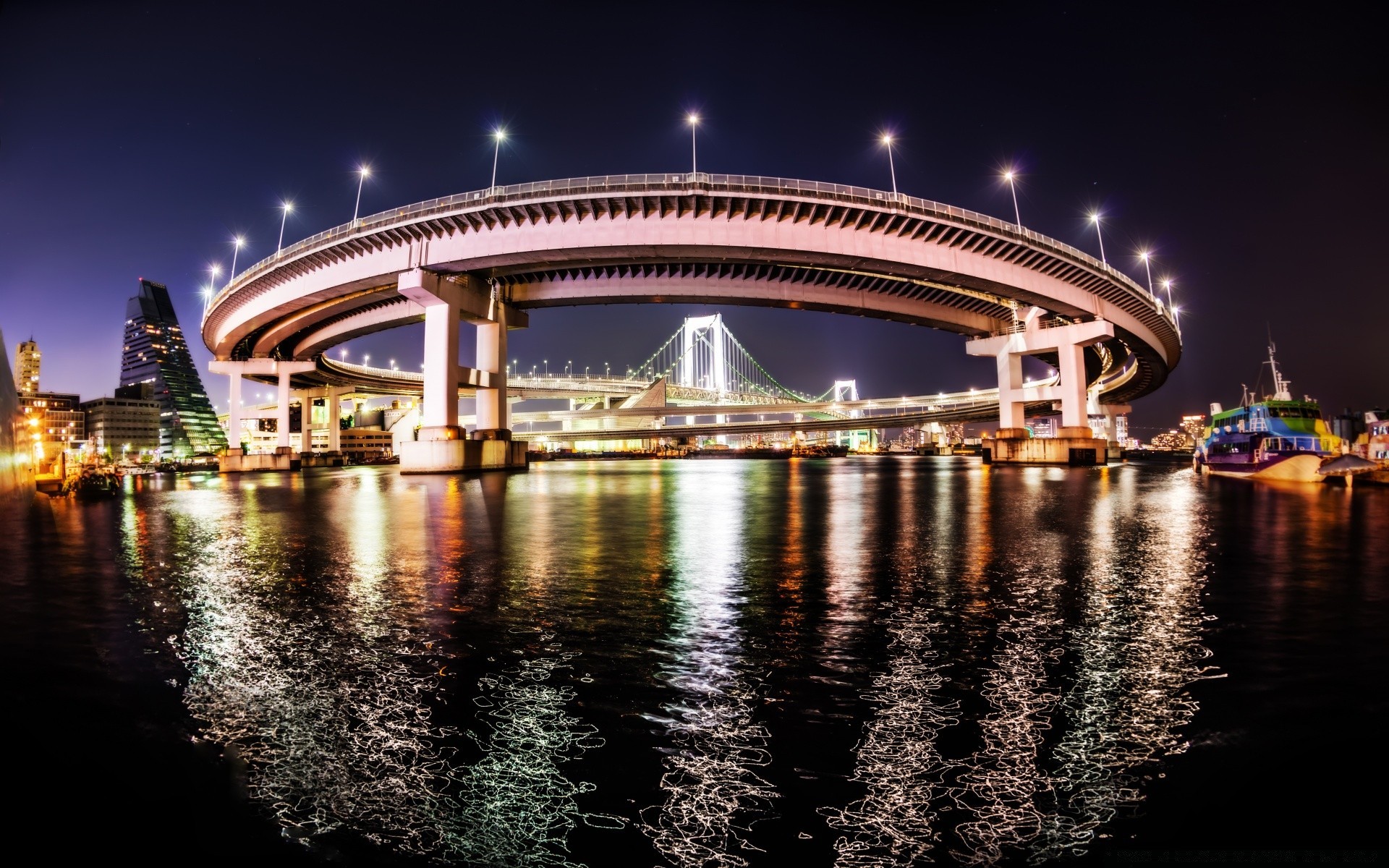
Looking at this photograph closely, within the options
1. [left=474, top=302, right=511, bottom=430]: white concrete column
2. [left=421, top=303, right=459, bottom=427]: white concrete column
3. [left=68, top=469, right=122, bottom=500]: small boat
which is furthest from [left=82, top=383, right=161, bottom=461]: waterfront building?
[left=421, top=303, right=459, bottom=427]: white concrete column

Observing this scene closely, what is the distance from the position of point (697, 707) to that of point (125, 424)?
22897cm

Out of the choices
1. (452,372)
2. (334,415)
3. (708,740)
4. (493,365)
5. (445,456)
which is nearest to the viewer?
(708,740)

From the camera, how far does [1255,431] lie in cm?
4388

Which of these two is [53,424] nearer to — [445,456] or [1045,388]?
[445,456]

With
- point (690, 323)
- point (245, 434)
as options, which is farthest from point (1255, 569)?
point (245, 434)

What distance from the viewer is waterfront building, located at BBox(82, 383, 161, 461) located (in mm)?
175250

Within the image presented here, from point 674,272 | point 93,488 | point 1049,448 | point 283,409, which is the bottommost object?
point 93,488

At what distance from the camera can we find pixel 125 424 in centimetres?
17900

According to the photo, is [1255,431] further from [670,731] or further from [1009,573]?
[670,731]

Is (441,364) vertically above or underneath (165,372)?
underneath

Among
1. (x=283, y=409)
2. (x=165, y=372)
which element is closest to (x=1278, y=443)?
(x=283, y=409)

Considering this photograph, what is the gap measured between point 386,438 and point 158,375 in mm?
81936

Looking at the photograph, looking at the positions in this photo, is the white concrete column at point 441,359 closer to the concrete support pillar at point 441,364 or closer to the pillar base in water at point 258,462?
the concrete support pillar at point 441,364

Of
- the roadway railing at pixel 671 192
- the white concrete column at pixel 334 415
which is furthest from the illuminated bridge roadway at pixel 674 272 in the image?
the white concrete column at pixel 334 415
